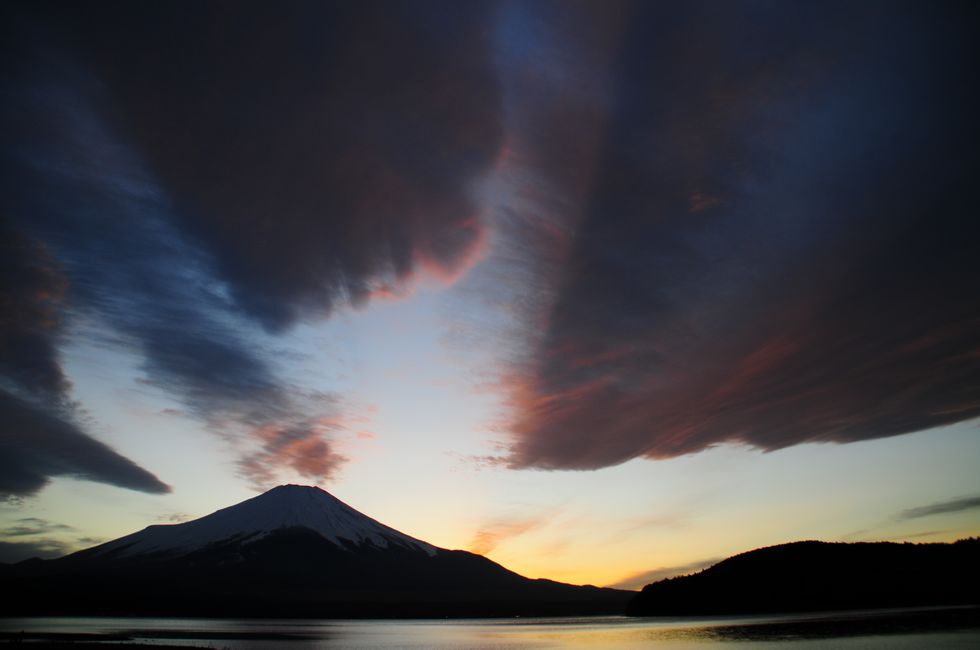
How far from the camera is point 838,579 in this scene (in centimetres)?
16575

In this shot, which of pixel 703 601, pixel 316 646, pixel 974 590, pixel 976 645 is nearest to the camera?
pixel 976 645

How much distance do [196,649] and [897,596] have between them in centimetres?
17199

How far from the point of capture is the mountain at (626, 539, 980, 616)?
158m

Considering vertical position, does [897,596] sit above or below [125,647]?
above

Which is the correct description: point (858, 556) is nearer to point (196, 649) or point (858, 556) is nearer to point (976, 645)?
point (976, 645)

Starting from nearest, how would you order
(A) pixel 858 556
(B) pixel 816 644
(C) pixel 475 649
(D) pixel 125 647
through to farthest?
(B) pixel 816 644 < (D) pixel 125 647 < (C) pixel 475 649 < (A) pixel 858 556

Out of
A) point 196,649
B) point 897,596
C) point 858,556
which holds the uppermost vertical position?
point 858,556

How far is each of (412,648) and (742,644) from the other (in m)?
46.6

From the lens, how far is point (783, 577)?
174 metres

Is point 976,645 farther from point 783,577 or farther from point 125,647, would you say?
point 783,577

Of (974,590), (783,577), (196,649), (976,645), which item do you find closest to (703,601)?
(783,577)

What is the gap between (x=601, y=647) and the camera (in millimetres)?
81688

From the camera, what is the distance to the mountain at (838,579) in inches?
6240

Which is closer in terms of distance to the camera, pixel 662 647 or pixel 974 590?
pixel 662 647
